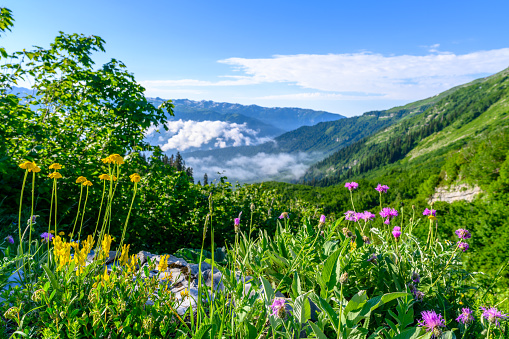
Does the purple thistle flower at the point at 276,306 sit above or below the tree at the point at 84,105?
below

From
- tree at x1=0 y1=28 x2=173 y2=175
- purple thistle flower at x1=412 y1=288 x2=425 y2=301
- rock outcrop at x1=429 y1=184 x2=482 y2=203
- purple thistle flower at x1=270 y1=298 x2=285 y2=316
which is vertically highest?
tree at x1=0 y1=28 x2=173 y2=175

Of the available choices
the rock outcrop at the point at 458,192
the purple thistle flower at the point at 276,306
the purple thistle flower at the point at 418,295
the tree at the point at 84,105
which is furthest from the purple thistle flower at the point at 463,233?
the rock outcrop at the point at 458,192

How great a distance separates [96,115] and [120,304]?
5177 mm

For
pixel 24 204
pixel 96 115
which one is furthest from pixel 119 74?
pixel 24 204

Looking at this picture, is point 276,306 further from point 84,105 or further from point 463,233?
point 84,105

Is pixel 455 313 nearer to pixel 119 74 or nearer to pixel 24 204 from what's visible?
pixel 24 204

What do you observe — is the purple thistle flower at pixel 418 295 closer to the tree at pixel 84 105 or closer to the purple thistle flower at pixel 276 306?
the purple thistle flower at pixel 276 306

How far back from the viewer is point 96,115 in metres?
5.86

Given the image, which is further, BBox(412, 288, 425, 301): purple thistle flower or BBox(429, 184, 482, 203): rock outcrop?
BBox(429, 184, 482, 203): rock outcrop

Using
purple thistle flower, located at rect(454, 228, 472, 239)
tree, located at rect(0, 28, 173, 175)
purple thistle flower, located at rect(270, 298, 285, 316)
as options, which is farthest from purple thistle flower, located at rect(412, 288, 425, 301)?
tree, located at rect(0, 28, 173, 175)

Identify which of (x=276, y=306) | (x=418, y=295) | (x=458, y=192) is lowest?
(x=458, y=192)

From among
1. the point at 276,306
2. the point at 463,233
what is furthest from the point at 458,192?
the point at 276,306

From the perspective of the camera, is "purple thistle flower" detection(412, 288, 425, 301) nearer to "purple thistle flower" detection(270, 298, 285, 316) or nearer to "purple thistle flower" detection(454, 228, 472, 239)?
"purple thistle flower" detection(454, 228, 472, 239)

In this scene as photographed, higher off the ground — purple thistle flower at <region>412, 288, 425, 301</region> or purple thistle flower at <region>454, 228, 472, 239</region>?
purple thistle flower at <region>454, 228, 472, 239</region>
